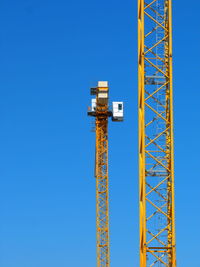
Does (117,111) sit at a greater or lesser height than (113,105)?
lesser

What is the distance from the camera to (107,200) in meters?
108

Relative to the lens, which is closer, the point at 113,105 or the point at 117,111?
the point at 117,111

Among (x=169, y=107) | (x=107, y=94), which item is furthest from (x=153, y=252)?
(x=107, y=94)

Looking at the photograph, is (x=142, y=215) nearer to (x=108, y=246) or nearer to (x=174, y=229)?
(x=174, y=229)

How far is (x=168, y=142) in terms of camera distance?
5991cm

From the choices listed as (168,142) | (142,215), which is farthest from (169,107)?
(142,215)

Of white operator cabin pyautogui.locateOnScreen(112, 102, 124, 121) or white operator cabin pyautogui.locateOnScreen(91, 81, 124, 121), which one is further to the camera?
white operator cabin pyautogui.locateOnScreen(112, 102, 124, 121)

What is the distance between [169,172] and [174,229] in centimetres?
383

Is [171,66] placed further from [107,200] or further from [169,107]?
[107,200]

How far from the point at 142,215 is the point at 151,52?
11.1 metres

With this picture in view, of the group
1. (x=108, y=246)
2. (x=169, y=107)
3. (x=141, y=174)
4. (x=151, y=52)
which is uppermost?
(x=151, y=52)

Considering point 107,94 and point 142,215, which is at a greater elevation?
point 107,94

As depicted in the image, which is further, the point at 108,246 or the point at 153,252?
the point at 108,246

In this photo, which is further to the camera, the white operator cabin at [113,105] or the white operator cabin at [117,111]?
the white operator cabin at [117,111]
